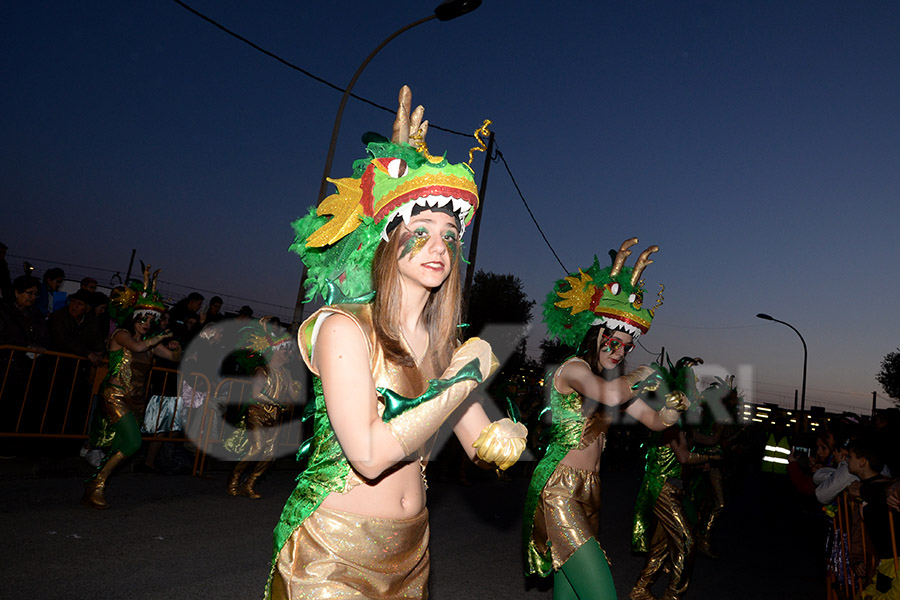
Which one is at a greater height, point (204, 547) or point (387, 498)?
point (387, 498)

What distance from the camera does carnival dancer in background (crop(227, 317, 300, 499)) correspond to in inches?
296

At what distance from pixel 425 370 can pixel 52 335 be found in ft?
23.3

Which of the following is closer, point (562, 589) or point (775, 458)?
point (562, 589)

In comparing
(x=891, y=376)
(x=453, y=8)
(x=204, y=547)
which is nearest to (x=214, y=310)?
(x=204, y=547)

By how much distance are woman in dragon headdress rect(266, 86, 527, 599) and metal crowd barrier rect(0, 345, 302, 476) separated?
17.4 ft

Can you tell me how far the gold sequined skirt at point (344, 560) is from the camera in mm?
1639

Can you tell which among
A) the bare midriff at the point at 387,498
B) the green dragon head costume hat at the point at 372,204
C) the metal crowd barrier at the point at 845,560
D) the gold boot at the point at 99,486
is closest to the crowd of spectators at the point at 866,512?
the metal crowd barrier at the point at 845,560

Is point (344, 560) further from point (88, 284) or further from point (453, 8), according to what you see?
point (453, 8)

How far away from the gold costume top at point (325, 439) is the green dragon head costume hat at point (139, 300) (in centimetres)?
550

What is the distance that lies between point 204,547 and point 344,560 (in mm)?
4170

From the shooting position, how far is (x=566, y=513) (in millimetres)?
3607

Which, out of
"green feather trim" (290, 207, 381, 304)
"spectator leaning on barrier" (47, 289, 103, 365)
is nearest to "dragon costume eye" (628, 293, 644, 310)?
"green feather trim" (290, 207, 381, 304)

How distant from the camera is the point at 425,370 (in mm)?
1971

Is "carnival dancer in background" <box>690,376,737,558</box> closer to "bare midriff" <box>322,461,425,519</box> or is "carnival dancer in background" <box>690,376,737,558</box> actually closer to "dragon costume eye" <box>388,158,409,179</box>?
"bare midriff" <box>322,461,425,519</box>
